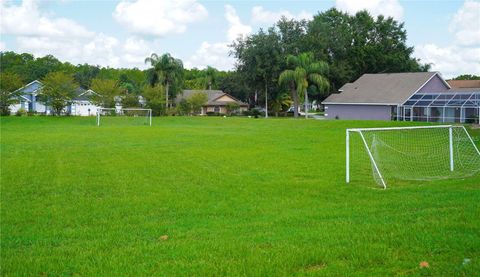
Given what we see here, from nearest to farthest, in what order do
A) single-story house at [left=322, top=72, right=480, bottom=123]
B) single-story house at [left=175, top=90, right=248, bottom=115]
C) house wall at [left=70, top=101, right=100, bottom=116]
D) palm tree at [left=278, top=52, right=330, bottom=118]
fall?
single-story house at [left=322, top=72, right=480, bottom=123] < palm tree at [left=278, top=52, right=330, bottom=118] < house wall at [left=70, top=101, right=100, bottom=116] < single-story house at [left=175, top=90, right=248, bottom=115]

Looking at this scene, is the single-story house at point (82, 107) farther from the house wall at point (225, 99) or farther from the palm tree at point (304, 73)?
the palm tree at point (304, 73)

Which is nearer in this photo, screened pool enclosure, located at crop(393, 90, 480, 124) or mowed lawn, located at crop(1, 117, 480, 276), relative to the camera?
mowed lawn, located at crop(1, 117, 480, 276)

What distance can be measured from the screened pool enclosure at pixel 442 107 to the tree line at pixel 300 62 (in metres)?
12.0

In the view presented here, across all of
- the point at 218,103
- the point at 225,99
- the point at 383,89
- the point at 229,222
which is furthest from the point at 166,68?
the point at 229,222

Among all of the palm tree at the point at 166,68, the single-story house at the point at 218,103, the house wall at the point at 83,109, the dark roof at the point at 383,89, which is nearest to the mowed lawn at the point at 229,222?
the dark roof at the point at 383,89

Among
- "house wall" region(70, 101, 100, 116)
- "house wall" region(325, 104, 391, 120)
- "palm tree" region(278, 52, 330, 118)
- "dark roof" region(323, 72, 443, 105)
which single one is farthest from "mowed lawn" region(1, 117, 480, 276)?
"house wall" region(70, 101, 100, 116)

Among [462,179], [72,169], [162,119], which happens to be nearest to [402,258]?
[462,179]

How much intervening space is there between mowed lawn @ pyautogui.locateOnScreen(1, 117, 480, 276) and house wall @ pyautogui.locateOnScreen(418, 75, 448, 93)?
1762 inches

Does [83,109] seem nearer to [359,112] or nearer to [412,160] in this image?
[359,112]

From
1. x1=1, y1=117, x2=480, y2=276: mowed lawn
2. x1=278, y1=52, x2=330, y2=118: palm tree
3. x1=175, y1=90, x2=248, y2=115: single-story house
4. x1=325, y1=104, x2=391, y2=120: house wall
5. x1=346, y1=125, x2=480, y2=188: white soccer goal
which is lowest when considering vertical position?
x1=1, y1=117, x2=480, y2=276: mowed lawn

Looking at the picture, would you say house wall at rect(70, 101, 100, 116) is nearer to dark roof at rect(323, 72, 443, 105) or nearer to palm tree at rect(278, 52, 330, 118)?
palm tree at rect(278, 52, 330, 118)

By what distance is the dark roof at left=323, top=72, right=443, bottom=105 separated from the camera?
56562mm

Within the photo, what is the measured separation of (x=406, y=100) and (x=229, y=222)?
49.9 m

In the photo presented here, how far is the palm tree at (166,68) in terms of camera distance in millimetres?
68250
